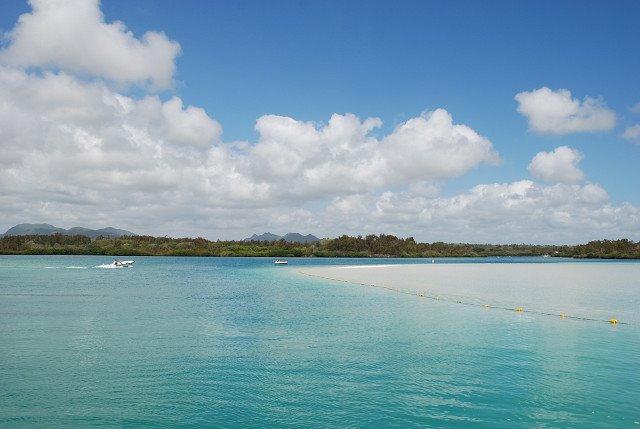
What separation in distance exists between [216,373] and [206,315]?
60.3 ft

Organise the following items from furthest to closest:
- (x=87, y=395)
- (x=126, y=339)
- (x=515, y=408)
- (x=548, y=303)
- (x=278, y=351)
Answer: (x=548, y=303) < (x=126, y=339) < (x=278, y=351) < (x=87, y=395) < (x=515, y=408)

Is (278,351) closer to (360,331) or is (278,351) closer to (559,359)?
(360,331)

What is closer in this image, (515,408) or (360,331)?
(515,408)

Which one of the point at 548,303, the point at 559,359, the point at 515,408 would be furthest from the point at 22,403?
the point at 548,303

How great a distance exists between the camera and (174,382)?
744 inches

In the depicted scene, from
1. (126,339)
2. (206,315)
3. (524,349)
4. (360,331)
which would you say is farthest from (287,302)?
(524,349)

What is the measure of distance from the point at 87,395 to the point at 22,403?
1.87 meters

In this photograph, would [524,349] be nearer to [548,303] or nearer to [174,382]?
[174,382]

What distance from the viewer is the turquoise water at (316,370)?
51.0 feet

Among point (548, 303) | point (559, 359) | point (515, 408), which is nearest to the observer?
point (515, 408)

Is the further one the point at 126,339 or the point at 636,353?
A: the point at 126,339

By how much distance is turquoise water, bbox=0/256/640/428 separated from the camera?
612 inches

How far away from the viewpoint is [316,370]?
68.2ft

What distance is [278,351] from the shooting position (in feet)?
81.0
